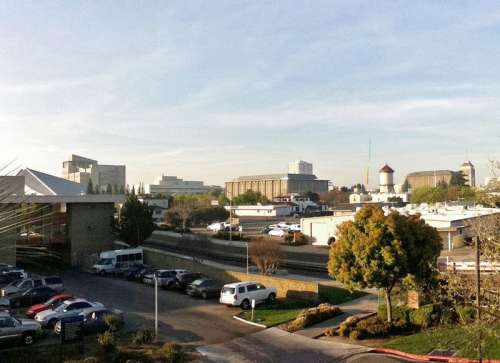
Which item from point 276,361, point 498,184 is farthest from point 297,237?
point 498,184

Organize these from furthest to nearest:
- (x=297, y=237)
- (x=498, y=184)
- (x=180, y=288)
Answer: (x=297, y=237)
(x=180, y=288)
(x=498, y=184)

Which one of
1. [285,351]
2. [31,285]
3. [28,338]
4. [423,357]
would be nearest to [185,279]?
[31,285]

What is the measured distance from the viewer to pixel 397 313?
2380 cm

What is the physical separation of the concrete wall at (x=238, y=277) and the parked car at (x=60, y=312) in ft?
38.1

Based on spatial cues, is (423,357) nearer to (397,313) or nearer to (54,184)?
(397,313)

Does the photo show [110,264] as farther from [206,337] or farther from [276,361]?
[276,361]

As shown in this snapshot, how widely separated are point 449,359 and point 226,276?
64.0 ft

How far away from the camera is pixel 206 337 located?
2253cm

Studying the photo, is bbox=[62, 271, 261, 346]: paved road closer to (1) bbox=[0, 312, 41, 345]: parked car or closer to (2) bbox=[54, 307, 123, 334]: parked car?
(2) bbox=[54, 307, 123, 334]: parked car

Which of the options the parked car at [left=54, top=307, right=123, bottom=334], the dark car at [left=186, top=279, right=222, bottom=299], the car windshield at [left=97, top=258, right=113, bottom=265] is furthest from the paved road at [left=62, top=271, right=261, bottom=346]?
the car windshield at [left=97, top=258, right=113, bottom=265]

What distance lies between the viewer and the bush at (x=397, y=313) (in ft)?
76.7

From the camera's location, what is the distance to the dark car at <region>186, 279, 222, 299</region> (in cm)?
3069

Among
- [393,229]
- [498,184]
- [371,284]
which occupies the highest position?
[498,184]

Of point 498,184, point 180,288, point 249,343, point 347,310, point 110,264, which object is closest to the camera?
point 498,184
